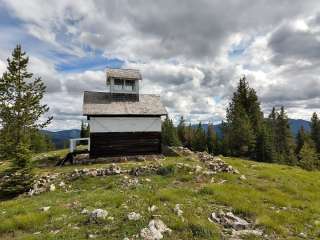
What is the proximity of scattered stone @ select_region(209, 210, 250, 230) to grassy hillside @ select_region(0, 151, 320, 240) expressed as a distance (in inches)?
14.7

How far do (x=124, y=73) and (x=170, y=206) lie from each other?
23.8 meters

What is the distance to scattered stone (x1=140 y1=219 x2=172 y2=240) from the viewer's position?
960 centimetres

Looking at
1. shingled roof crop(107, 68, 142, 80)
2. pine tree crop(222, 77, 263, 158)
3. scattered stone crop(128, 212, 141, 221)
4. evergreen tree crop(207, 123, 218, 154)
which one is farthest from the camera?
evergreen tree crop(207, 123, 218, 154)

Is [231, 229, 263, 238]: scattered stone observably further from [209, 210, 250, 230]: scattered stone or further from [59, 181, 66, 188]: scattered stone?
[59, 181, 66, 188]: scattered stone

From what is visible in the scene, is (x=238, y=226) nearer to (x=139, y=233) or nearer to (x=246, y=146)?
(x=139, y=233)

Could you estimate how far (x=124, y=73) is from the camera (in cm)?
3369

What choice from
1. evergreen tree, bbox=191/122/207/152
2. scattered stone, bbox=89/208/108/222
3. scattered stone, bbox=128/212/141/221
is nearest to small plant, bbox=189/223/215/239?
scattered stone, bbox=128/212/141/221

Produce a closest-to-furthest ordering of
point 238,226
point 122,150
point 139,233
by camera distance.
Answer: point 139,233, point 238,226, point 122,150

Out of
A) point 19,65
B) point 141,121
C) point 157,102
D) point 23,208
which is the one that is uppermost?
point 19,65

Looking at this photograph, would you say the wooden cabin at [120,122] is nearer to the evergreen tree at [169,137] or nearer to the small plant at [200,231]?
the small plant at [200,231]

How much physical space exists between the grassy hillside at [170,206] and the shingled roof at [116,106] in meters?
10.5

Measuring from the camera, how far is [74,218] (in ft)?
37.6

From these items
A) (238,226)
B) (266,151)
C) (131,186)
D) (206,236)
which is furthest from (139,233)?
(266,151)

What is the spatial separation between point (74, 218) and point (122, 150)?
18.0 meters
